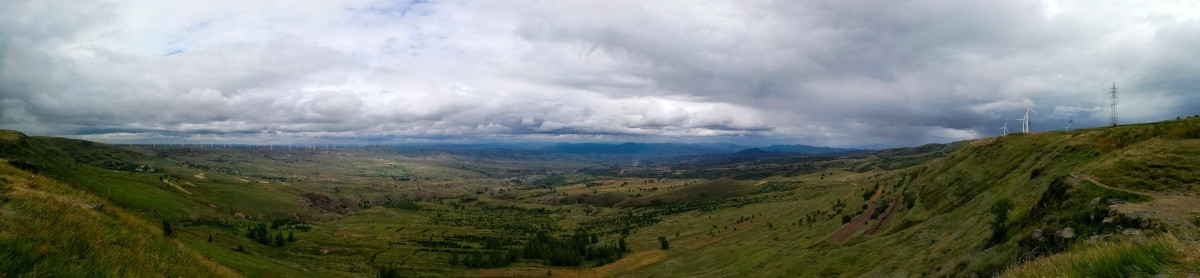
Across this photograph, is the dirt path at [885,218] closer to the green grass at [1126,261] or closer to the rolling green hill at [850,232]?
the rolling green hill at [850,232]

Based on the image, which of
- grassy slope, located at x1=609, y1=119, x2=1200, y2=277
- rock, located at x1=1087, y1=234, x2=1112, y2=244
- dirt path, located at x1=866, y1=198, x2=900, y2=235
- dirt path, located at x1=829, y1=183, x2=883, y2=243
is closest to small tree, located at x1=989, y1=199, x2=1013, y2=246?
grassy slope, located at x1=609, y1=119, x2=1200, y2=277

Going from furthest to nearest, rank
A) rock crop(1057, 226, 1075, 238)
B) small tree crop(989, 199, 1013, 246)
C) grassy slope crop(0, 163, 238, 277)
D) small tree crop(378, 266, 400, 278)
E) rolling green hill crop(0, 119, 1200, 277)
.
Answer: small tree crop(378, 266, 400, 278)
small tree crop(989, 199, 1013, 246)
rock crop(1057, 226, 1075, 238)
rolling green hill crop(0, 119, 1200, 277)
grassy slope crop(0, 163, 238, 277)

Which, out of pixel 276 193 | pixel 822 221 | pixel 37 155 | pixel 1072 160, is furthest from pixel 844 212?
pixel 276 193

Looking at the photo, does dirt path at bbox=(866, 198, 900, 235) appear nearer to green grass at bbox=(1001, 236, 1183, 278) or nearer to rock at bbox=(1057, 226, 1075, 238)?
rock at bbox=(1057, 226, 1075, 238)

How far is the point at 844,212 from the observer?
69125mm

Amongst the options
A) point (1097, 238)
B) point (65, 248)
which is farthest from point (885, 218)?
point (65, 248)

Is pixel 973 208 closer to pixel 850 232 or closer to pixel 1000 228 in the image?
pixel 1000 228

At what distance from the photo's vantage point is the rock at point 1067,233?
17678mm

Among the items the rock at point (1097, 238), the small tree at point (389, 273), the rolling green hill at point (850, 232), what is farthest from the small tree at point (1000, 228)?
the small tree at point (389, 273)

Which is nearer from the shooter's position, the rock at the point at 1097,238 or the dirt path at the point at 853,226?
the rock at the point at 1097,238

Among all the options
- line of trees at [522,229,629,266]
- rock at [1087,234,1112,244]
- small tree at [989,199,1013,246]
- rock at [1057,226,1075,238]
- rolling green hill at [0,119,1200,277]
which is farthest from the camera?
line of trees at [522,229,629,266]

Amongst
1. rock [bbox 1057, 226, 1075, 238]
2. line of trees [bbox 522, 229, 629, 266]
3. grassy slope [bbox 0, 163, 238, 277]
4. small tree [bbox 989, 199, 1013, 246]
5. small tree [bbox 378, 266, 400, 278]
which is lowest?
line of trees [bbox 522, 229, 629, 266]

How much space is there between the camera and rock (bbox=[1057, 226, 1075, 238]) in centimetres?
1768

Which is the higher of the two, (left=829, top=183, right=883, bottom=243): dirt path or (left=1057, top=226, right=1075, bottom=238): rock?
(left=1057, top=226, right=1075, bottom=238): rock
